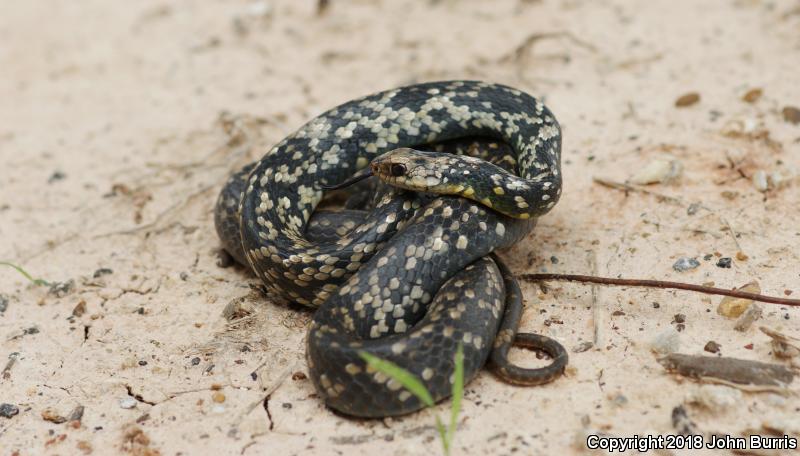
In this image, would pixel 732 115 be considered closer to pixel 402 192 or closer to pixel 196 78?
pixel 402 192

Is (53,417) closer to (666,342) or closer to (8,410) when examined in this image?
(8,410)

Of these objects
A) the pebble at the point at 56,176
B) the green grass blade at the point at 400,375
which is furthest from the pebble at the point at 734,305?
the pebble at the point at 56,176

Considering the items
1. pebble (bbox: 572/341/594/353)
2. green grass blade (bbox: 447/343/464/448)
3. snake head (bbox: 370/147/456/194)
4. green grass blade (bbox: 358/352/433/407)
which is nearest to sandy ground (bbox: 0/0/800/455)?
pebble (bbox: 572/341/594/353)

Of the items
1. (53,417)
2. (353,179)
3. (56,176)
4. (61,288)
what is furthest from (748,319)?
(56,176)

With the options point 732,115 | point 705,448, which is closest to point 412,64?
point 732,115

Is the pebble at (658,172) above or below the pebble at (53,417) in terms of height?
above

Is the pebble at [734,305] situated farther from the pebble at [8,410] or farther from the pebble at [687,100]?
the pebble at [8,410]
